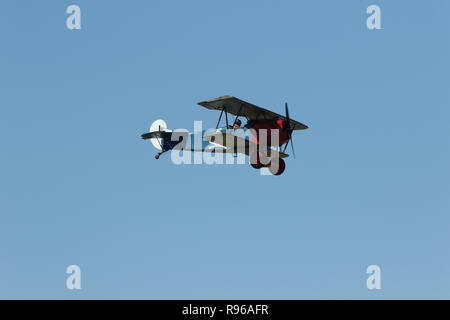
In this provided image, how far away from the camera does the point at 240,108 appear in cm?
3494

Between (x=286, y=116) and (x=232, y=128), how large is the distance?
8.55 feet

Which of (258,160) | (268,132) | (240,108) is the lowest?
(258,160)

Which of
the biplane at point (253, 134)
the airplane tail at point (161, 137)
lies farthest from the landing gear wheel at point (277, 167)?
the airplane tail at point (161, 137)

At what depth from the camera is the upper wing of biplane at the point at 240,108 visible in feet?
113

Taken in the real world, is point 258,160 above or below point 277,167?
above

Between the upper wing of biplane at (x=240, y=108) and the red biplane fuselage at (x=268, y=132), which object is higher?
the upper wing of biplane at (x=240, y=108)

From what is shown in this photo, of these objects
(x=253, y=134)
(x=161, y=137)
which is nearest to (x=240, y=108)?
(x=253, y=134)

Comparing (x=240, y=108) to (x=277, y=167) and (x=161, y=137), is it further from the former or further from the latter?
(x=161, y=137)

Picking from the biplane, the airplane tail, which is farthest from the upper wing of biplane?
the airplane tail

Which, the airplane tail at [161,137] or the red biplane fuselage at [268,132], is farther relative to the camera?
the airplane tail at [161,137]

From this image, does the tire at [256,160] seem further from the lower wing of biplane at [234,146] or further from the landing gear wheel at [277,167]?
the landing gear wheel at [277,167]

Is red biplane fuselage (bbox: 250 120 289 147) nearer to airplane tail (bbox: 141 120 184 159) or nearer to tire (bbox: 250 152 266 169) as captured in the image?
tire (bbox: 250 152 266 169)
